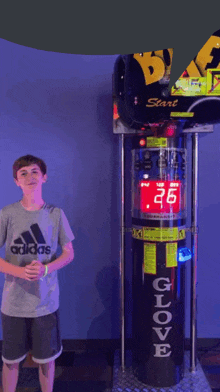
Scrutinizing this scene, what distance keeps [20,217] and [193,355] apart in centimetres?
165

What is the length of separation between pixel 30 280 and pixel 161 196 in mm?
975

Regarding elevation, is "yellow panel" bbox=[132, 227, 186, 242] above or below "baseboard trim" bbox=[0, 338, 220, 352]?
above

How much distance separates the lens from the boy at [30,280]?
167cm

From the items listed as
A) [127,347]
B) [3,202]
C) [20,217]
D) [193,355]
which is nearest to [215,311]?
[193,355]

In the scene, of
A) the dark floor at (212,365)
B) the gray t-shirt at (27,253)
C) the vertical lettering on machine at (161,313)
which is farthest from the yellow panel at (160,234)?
the dark floor at (212,365)

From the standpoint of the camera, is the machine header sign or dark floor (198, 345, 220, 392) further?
dark floor (198, 345, 220, 392)

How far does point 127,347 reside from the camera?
2.53 metres

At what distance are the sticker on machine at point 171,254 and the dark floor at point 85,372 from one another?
37.9 inches

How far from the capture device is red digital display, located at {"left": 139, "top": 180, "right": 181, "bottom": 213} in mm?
1977

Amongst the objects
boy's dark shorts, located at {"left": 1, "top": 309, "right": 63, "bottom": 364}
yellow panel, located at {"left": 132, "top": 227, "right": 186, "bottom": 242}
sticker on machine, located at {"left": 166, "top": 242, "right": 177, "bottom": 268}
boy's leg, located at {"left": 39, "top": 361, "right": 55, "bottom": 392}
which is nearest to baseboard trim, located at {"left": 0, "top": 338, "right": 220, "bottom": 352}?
boy's leg, located at {"left": 39, "top": 361, "right": 55, "bottom": 392}

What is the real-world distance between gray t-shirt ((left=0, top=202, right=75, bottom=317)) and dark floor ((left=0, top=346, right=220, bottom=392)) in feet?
2.62

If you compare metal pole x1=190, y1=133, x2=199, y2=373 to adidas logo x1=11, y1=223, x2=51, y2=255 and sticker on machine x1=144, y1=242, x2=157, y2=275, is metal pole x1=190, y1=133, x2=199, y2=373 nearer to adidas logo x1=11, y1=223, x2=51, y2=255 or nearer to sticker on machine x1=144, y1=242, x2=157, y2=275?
Answer: sticker on machine x1=144, y1=242, x2=157, y2=275

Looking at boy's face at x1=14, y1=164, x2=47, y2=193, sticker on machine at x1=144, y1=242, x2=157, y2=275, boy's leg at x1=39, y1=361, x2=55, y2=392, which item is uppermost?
boy's face at x1=14, y1=164, x2=47, y2=193

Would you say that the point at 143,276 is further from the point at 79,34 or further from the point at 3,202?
the point at 79,34
